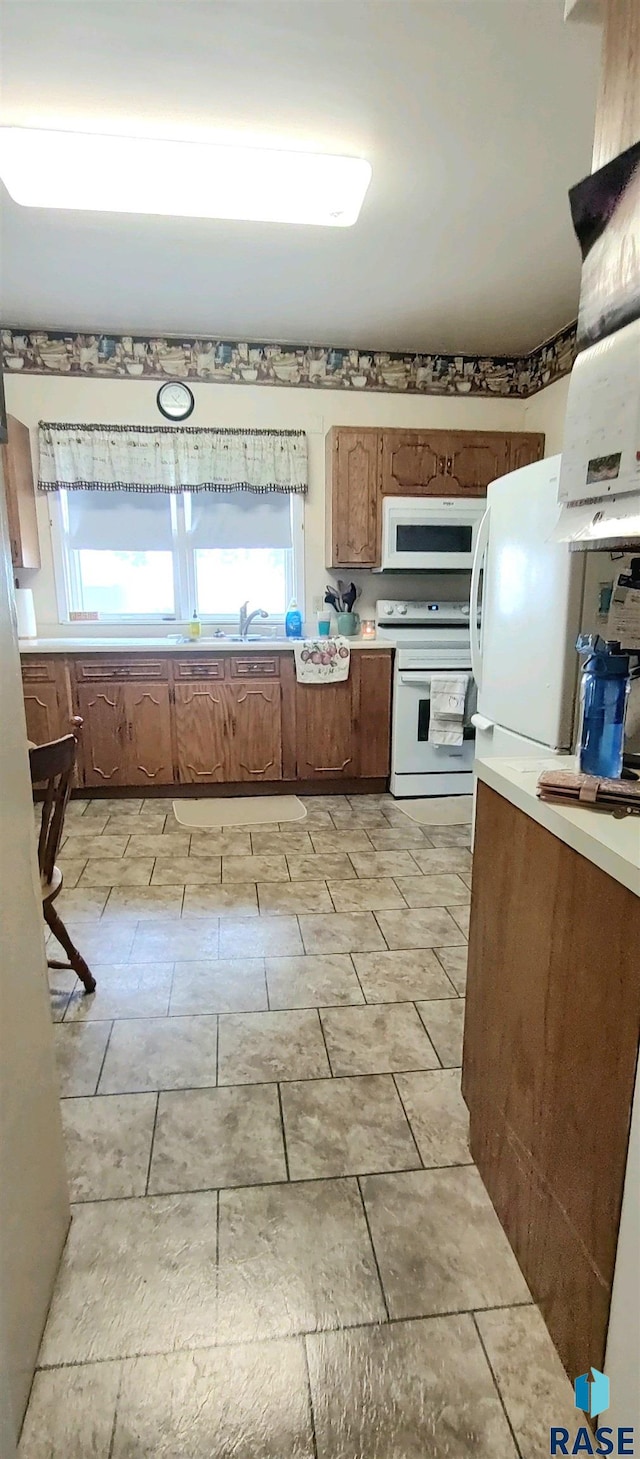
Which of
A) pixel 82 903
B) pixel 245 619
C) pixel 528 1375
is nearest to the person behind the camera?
pixel 528 1375

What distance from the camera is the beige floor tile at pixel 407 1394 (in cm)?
106

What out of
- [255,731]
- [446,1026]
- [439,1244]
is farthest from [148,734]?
[439,1244]

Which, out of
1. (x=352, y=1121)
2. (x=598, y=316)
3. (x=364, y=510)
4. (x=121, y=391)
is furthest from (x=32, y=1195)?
(x=121, y=391)

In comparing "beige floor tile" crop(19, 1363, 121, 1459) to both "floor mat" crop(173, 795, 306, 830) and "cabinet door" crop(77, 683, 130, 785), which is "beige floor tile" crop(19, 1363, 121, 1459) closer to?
"floor mat" crop(173, 795, 306, 830)

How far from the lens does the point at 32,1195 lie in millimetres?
1140

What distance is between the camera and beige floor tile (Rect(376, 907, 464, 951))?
2482 mm

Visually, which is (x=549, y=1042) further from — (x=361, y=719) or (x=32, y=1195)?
(x=361, y=719)

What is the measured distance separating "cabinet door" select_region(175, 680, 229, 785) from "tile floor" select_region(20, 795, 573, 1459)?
1.42 metres

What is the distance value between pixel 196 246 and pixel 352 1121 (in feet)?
10.7

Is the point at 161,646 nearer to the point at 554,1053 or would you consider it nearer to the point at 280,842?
the point at 280,842

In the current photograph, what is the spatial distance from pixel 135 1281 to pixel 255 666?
300 cm

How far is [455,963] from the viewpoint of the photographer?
Answer: 2.35 m

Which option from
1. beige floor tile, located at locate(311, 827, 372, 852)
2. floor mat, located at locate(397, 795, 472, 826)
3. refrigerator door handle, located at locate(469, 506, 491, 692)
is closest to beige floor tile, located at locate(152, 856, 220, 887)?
beige floor tile, located at locate(311, 827, 372, 852)

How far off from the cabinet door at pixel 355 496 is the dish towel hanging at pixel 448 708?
90 cm
